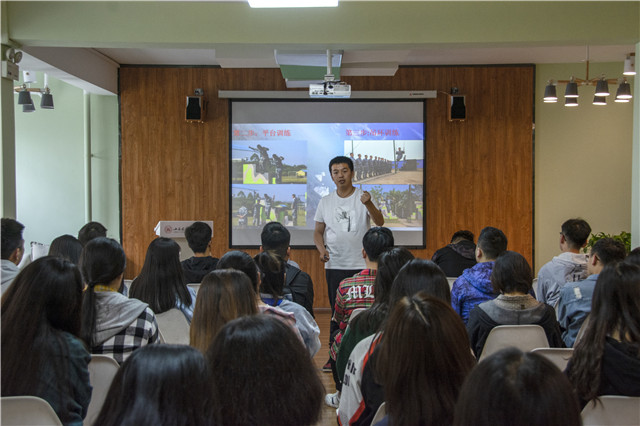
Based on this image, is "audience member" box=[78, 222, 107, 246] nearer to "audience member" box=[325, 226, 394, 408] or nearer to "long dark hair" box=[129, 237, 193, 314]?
"long dark hair" box=[129, 237, 193, 314]

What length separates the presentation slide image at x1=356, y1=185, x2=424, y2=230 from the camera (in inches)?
284

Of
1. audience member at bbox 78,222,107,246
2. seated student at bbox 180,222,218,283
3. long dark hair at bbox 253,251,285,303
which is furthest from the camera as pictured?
audience member at bbox 78,222,107,246

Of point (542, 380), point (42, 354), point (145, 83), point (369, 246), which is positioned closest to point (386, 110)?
point (145, 83)

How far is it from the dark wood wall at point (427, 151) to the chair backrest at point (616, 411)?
543cm

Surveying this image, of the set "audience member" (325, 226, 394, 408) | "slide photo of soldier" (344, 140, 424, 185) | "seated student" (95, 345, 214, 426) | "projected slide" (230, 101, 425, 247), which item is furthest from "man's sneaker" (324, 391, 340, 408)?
"slide photo of soldier" (344, 140, 424, 185)

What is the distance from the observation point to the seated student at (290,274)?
3.73m

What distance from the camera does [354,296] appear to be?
10.7 ft

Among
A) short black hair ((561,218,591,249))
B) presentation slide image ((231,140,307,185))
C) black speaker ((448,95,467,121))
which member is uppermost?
black speaker ((448,95,467,121))

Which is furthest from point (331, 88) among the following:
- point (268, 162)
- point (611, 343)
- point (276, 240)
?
point (611, 343)

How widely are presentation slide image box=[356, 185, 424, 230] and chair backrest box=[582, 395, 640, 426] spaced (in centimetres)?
543

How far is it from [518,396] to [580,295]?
227 cm

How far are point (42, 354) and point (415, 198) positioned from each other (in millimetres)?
5792

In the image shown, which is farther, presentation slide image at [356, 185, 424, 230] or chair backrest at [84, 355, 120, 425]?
presentation slide image at [356, 185, 424, 230]

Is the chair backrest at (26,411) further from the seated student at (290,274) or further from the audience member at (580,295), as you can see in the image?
the audience member at (580,295)
